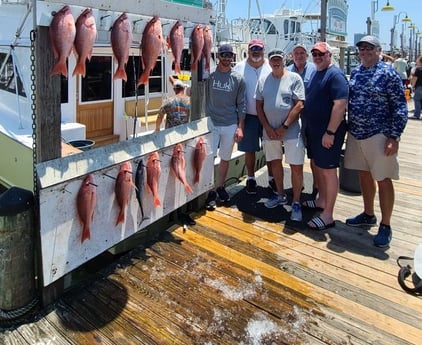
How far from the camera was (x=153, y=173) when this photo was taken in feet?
9.93

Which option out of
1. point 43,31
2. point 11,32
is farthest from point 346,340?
point 11,32

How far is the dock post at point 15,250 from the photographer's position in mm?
2326

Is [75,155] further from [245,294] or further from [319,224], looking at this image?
[319,224]

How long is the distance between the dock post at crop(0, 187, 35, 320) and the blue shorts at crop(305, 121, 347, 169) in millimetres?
2362

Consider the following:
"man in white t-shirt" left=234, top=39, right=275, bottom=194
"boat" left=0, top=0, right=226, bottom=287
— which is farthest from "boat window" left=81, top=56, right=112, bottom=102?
"man in white t-shirt" left=234, top=39, right=275, bottom=194

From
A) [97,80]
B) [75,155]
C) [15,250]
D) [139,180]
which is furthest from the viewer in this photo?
[97,80]

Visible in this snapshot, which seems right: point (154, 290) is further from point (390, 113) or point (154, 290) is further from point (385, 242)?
point (390, 113)

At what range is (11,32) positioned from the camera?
5.42 metres

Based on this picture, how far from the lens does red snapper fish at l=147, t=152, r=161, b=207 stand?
9.90ft

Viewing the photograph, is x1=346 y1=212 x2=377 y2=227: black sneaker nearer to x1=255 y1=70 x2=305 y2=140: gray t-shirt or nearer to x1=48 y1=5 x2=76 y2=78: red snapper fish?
x1=255 y1=70 x2=305 y2=140: gray t-shirt

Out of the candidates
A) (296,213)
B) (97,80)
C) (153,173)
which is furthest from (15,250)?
(97,80)

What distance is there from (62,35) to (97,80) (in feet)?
16.0

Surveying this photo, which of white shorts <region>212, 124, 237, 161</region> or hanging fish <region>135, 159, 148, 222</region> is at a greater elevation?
white shorts <region>212, 124, 237, 161</region>

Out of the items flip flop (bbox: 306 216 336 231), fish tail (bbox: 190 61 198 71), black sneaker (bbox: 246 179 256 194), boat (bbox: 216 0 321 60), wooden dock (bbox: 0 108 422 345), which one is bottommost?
wooden dock (bbox: 0 108 422 345)
